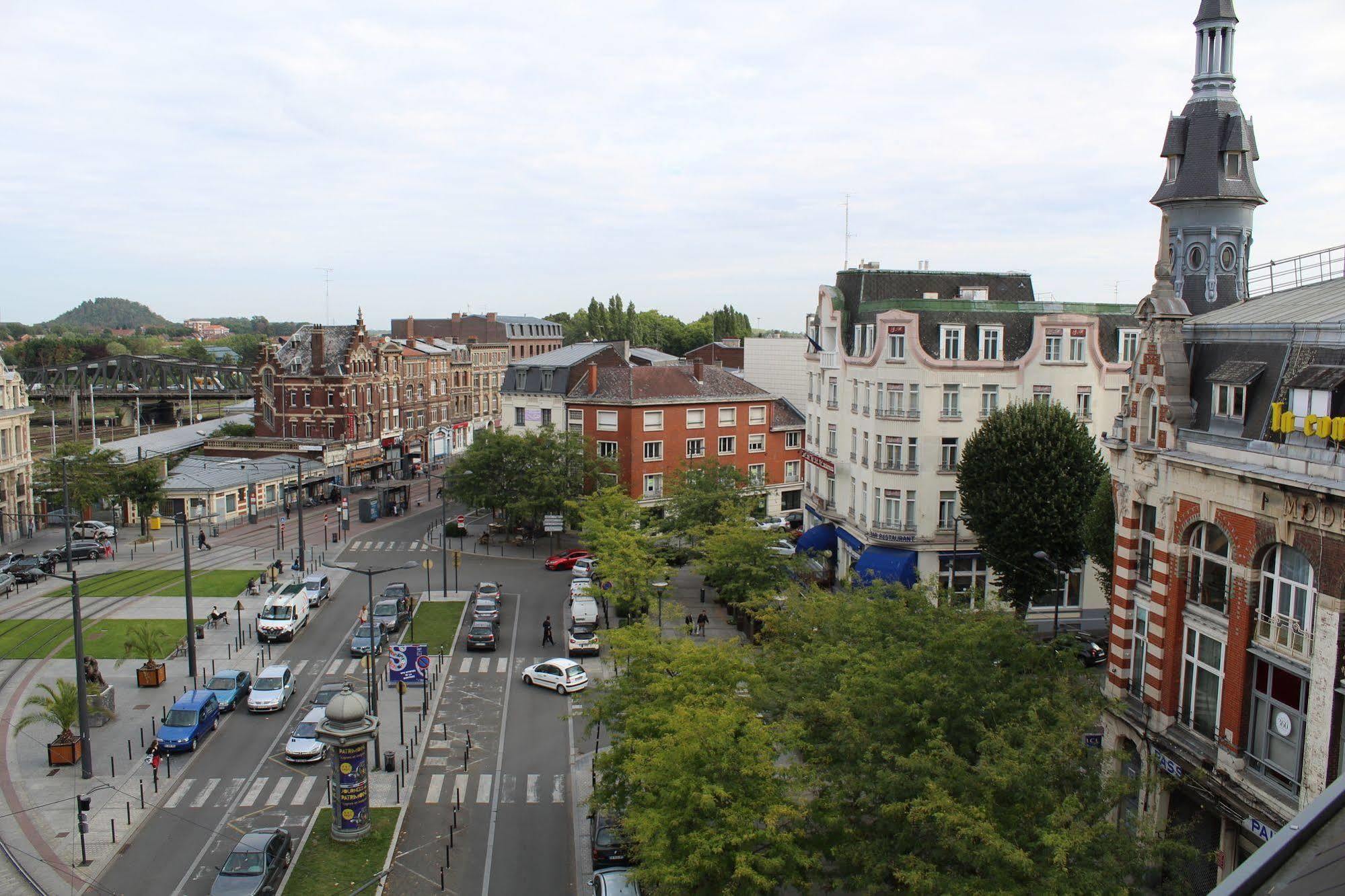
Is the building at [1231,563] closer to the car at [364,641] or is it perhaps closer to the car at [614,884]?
the car at [614,884]

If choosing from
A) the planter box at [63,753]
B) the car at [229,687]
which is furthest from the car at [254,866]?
the car at [229,687]

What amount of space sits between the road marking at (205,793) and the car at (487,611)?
58.8 ft

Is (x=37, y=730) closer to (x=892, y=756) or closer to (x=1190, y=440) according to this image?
(x=892, y=756)

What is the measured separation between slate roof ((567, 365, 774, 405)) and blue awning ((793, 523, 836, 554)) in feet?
63.1

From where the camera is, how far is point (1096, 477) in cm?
4259

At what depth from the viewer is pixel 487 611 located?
50500mm

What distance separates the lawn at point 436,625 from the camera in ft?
159

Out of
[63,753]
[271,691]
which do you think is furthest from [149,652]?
[63,753]

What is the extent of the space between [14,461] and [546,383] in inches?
1604

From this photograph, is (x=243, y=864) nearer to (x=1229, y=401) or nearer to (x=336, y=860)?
(x=336, y=860)

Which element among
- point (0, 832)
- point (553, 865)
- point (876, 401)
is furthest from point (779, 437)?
point (0, 832)

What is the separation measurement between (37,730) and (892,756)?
32.8m

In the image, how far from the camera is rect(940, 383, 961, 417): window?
166ft

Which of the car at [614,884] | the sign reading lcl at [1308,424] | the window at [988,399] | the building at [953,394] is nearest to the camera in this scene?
the sign reading lcl at [1308,424]
